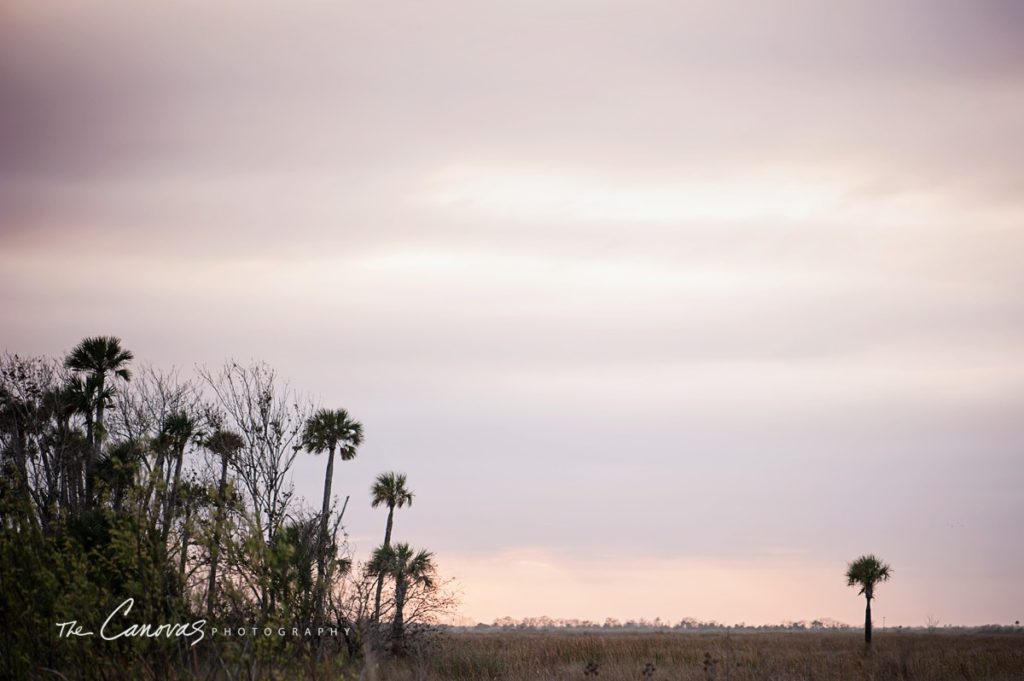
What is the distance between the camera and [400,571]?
117 ft

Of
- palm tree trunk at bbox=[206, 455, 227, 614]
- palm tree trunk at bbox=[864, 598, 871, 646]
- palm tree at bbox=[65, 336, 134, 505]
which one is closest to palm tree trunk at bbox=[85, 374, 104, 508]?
palm tree at bbox=[65, 336, 134, 505]

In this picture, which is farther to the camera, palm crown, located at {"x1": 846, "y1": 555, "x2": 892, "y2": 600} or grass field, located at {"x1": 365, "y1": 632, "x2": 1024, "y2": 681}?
palm crown, located at {"x1": 846, "y1": 555, "x2": 892, "y2": 600}

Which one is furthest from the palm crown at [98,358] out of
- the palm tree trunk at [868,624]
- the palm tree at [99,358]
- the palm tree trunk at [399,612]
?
the palm tree trunk at [868,624]

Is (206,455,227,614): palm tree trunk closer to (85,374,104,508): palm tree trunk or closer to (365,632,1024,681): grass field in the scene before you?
(365,632,1024,681): grass field

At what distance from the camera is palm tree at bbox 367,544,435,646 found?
111ft

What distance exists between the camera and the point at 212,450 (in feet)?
123

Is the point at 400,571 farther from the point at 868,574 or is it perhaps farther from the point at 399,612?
the point at 868,574

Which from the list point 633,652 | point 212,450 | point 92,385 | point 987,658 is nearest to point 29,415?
point 92,385

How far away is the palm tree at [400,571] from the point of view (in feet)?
111

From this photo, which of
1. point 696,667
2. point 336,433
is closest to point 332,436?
point 336,433

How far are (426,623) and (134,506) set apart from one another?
79.9ft

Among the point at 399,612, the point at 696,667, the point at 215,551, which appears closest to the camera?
the point at 215,551

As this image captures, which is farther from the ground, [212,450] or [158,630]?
[212,450]

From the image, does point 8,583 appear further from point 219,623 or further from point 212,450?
point 212,450
